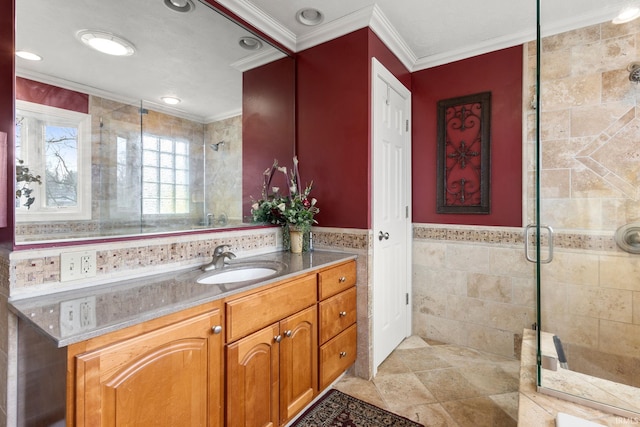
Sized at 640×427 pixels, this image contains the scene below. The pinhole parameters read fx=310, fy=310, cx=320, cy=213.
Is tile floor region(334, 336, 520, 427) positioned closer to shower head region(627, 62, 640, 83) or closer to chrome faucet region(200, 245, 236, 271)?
chrome faucet region(200, 245, 236, 271)

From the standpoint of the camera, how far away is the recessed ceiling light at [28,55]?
1196 mm

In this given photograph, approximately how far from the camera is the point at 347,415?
5.72 feet

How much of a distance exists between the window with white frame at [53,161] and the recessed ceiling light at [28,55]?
17 cm

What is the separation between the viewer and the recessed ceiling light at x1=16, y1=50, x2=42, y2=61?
1.20m

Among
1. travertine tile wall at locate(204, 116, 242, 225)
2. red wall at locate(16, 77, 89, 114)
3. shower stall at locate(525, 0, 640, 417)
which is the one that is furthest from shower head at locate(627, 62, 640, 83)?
red wall at locate(16, 77, 89, 114)

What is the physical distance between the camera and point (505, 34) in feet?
7.59

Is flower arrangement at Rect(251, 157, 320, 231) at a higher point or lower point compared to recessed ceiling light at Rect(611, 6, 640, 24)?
lower

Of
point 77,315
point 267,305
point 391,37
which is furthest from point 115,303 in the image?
point 391,37

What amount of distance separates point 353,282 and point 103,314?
143 centimetres

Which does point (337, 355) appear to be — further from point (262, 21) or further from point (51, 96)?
point (262, 21)

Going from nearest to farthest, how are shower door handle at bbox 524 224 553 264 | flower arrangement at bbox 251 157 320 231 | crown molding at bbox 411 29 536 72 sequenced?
shower door handle at bbox 524 224 553 264 → flower arrangement at bbox 251 157 320 231 → crown molding at bbox 411 29 536 72

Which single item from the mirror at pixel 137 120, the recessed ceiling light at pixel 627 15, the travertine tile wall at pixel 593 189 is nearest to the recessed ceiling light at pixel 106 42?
the mirror at pixel 137 120

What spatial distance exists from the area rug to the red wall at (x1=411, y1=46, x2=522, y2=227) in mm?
1549

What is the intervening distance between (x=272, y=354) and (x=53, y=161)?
4.10ft
